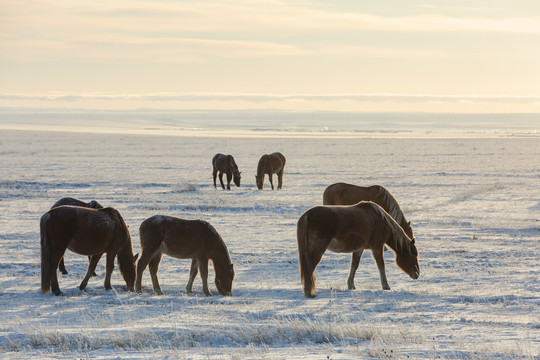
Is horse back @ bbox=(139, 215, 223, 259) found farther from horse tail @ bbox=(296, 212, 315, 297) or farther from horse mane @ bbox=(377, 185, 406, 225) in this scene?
horse mane @ bbox=(377, 185, 406, 225)

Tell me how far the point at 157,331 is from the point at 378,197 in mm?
8934

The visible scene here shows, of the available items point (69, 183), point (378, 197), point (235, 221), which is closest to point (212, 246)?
point (378, 197)

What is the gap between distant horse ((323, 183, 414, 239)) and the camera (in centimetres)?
1524

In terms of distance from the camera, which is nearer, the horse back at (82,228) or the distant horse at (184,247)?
the horse back at (82,228)

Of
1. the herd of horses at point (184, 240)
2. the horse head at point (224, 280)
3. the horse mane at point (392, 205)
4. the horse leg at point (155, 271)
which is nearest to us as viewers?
the herd of horses at point (184, 240)

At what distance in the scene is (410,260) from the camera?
38.0ft

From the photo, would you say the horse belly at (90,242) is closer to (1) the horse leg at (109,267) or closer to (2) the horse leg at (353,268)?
(1) the horse leg at (109,267)

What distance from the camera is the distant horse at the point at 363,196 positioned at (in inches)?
600

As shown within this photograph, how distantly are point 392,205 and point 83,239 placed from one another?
7526 mm

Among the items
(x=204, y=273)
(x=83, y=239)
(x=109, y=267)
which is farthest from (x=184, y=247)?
(x=83, y=239)

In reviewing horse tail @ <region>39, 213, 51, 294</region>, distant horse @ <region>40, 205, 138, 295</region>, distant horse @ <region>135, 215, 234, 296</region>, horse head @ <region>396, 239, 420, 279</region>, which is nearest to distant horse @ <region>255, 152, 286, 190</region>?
horse head @ <region>396, 239, 420, 279</region>

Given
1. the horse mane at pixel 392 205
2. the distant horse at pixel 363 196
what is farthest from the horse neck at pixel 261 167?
the horse mane at pixel 392 205

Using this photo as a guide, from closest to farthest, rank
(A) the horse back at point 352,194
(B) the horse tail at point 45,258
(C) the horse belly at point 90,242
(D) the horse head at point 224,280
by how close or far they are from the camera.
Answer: (B) the horse tail at point 45,258 < (C) the horse belly at point 90,242 < (D) the horse head at point 224,280 < (A) the horse back at point 352,194

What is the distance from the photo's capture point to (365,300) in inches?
400
